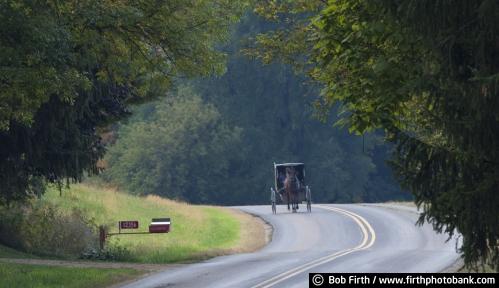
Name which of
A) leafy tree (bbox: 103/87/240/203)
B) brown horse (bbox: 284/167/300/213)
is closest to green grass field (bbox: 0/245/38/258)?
brown horse (bbox: 284/167/300/213)

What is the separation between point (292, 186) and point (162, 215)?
5.93m

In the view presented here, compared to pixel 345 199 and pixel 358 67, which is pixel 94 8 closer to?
pixel 358 67

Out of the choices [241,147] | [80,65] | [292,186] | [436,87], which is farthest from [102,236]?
[241,147]

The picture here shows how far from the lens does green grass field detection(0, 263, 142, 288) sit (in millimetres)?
23109

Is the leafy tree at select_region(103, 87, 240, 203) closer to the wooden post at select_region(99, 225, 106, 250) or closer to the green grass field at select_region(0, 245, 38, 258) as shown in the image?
the wooden post at select_region(99, 225, 106, 250)

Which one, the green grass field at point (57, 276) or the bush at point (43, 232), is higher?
the bush at point (43, 232)

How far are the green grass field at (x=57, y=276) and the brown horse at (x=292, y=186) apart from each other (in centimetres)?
2174

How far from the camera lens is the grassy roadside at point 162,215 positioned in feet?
110

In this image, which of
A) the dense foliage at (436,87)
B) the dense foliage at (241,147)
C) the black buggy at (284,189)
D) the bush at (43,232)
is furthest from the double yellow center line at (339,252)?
the dense foliage at (241,147)

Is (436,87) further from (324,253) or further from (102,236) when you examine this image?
(102,236)

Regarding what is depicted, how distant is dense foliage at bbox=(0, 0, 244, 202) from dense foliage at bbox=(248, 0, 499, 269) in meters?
4.84

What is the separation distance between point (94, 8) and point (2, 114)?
2665mm

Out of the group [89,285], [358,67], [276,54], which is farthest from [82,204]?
[358,67]

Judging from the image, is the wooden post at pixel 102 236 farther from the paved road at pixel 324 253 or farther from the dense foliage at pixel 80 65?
the paved road at pixel 324 253
